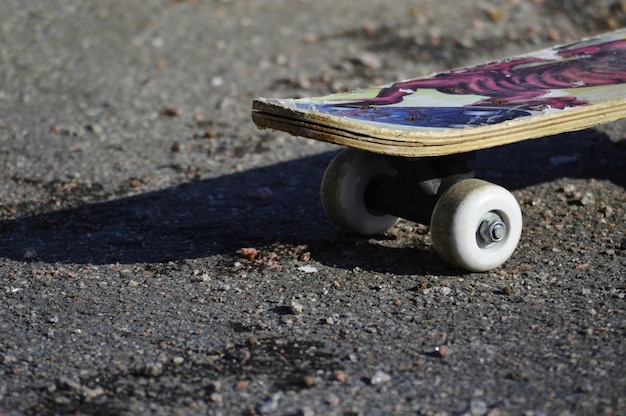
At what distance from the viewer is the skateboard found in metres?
3.44

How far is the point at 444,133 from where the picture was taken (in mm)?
3420

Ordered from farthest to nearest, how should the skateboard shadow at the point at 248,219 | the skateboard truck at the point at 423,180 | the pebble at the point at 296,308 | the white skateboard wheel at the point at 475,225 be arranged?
1. the skateboard shadow at the point at 248,219
2. the skateboard truck at the point at 423,180
3. the white skateboard wheel at the point at 475,225
4. the pebble at the point at 296,308

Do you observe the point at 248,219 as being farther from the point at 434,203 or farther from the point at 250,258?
the point at 434,203

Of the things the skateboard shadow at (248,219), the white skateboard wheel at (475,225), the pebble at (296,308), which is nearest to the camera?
the pebble at (296,308)

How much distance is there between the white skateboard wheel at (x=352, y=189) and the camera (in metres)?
3.98

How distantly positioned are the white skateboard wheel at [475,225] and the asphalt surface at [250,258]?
0.09m

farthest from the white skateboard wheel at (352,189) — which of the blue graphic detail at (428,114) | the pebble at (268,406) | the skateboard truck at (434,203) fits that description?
the pebble at (268,406)

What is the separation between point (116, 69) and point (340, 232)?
3000 mm

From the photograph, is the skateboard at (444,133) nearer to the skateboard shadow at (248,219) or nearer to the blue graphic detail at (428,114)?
the blue graphic detail at (428,114)

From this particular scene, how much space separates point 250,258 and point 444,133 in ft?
3.23

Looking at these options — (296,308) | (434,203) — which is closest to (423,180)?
(434,203)

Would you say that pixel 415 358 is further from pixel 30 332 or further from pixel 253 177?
pixel 253 177

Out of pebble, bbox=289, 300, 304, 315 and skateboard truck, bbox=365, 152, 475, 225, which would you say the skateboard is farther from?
pebble, bbox=289, 300, 304, 315

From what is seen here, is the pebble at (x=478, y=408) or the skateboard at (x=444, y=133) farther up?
the skateboard at (x=444, y=133)
